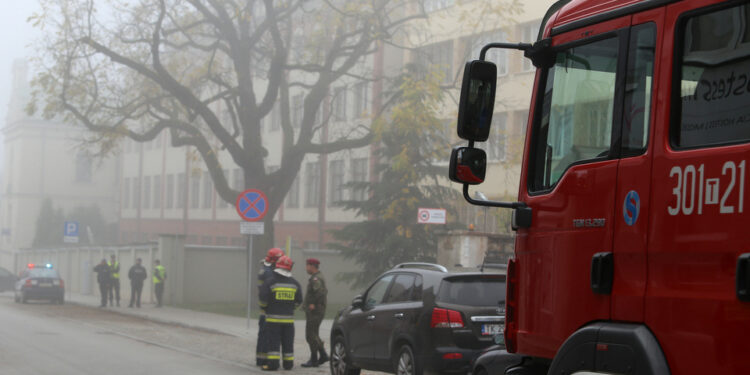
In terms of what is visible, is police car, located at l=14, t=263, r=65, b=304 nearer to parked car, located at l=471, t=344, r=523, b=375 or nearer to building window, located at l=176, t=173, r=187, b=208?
building window, located at l=176, t=173, r=187, b=208

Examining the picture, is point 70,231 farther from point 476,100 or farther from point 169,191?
point 476,100

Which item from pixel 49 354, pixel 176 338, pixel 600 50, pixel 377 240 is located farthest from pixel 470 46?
pixel 600 50

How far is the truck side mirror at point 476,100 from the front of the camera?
5.27 m

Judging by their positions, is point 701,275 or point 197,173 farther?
point 197,173

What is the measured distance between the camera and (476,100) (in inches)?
208

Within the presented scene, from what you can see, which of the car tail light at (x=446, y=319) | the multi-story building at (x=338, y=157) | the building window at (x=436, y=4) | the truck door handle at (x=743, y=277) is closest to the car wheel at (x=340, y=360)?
the car tail light at (x=446, y=319)

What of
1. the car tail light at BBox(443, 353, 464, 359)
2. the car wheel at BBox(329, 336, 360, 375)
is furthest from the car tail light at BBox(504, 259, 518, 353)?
the car wheel at BBox(329, 336, 360, 375)

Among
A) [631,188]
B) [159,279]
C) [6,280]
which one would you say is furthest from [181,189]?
[631,188]

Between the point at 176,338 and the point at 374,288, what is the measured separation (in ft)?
29.3

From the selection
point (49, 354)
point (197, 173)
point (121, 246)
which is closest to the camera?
point (49, 354)

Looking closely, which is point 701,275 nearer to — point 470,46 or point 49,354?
point 49,354

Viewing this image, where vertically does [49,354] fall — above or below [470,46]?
below

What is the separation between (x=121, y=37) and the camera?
95.6ft

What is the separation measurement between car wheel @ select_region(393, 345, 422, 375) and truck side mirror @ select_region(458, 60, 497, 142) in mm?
6257
